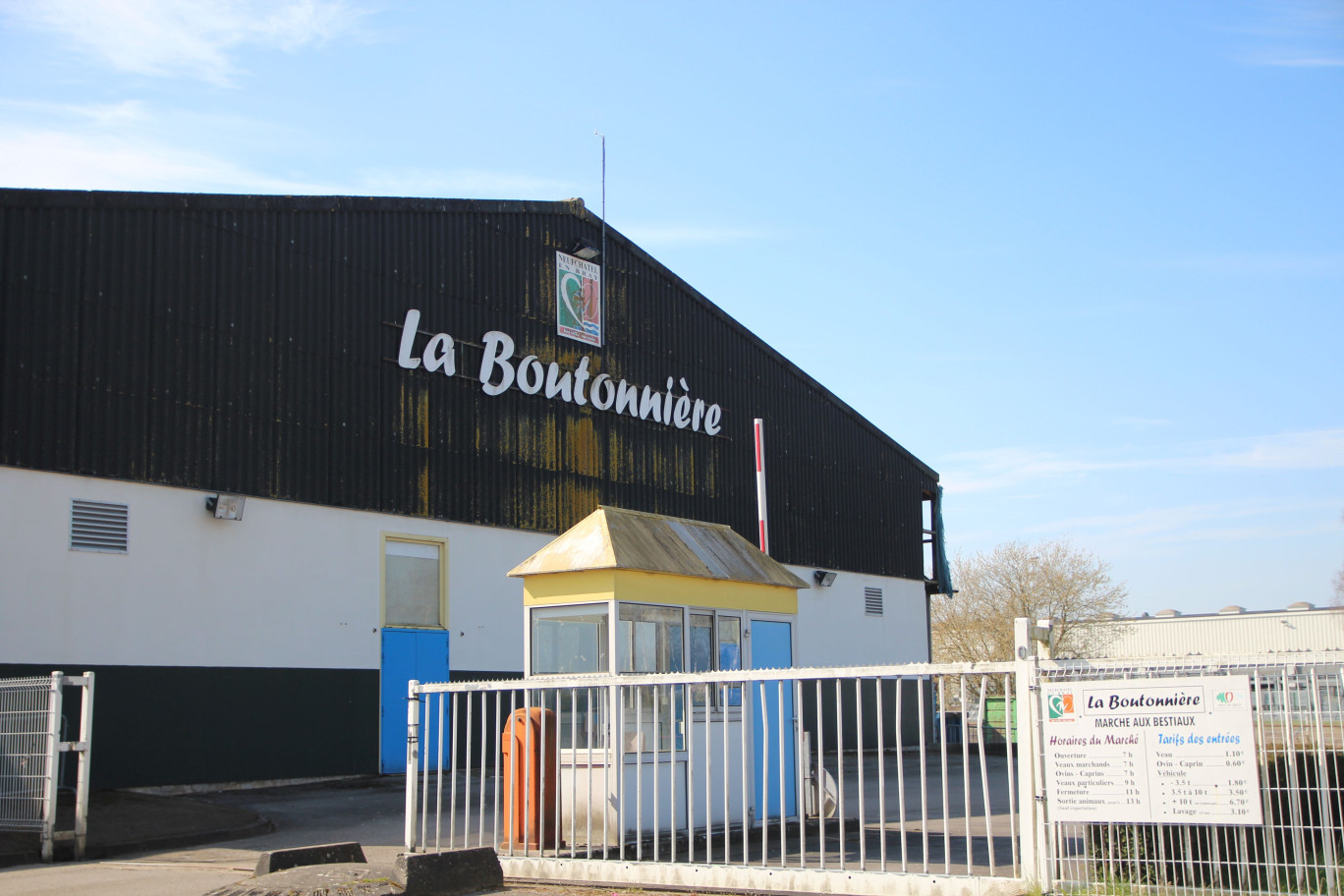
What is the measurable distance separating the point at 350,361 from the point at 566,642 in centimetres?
1050

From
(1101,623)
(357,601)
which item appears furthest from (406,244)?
(1101,623)

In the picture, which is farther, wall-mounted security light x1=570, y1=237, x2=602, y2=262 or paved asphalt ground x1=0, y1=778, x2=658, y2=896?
wall-mounted security light x1=570, y1=237, x2=602, y2=262

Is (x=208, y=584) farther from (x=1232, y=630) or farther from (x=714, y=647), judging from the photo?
(x=1232, y=630)

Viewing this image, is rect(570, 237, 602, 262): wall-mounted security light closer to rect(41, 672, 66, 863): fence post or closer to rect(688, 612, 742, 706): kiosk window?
rect(688, 612, 742, 706): kiosk window

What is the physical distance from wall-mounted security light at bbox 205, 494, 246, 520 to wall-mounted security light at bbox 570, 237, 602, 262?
9505 millimetres

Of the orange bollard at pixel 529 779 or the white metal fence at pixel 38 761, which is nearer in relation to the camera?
the orange bollard at pixel 529 779

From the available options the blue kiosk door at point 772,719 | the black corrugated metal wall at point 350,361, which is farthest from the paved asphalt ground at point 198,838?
the black corrugated metal wall at point 350,361

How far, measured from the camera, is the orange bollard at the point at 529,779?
980 centimetres

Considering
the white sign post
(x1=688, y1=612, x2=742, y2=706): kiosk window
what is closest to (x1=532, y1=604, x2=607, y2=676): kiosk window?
(x1=688, y1=612, x2=742, y2=706): kiosk window

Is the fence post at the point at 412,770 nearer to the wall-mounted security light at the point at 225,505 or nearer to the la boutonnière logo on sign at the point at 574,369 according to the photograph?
the wall-mounted security light at the point at 225,505

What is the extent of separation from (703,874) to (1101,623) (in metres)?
49.9

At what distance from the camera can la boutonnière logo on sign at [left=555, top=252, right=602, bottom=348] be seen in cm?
2434

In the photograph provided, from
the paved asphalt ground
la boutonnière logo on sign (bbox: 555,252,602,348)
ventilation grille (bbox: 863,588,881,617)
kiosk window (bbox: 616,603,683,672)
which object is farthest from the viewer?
Answer: ventilation grille (bbox: 863,588,881,617)

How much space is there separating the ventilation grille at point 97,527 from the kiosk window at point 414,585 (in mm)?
4509
